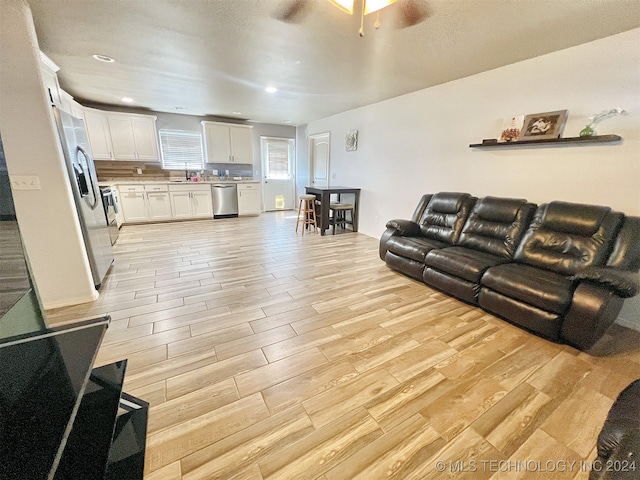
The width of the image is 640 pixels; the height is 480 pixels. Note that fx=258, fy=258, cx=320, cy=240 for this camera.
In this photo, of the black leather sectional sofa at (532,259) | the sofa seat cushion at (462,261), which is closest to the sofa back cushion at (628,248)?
the black leather sectional sofa at (532,259)

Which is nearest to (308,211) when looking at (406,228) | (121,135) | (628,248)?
(406,228)

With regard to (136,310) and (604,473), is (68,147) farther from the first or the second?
(604,473)

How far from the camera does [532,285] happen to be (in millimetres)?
2113

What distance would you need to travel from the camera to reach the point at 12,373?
90 cm

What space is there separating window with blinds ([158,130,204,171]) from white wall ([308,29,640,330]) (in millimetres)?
4107

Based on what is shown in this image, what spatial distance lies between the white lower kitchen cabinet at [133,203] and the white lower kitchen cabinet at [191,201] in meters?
0.55

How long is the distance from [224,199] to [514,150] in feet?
19.0

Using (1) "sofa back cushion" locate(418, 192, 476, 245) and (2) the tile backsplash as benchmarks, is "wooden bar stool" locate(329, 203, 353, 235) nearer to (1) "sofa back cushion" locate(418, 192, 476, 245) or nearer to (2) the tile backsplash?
(1) "sofa back cushion" locate(418, 192, 476, 245)

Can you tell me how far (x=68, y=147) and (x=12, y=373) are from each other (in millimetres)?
2439

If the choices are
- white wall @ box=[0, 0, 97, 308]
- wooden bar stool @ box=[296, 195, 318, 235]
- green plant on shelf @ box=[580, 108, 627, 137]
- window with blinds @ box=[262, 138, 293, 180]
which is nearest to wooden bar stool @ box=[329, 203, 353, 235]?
wooden bar stool @ box=[296, 195, 318, 235]

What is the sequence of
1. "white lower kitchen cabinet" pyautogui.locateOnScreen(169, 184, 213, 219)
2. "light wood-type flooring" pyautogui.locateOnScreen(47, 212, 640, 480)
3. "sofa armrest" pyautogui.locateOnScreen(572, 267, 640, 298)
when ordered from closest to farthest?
"light wood-type flooring" pyautogui.locateOnScreen(47, 212, 640, 480), "sofa armrest" pyautogui.locateOnScreen(572, 267, 640, 298), "white lower kitchen cabinet" pyautogui.locateOnScreen(169, 184, 213, 219)

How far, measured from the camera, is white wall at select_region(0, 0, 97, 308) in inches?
78.5

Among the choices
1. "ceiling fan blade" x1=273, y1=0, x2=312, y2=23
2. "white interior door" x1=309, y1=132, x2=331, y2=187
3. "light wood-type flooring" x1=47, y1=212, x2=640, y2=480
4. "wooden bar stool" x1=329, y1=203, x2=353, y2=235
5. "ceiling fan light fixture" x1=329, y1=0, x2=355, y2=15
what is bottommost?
"light wood-type flooring" x1=47, y1=212, x2=640, y2=480

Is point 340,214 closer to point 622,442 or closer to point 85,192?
point 85,192
